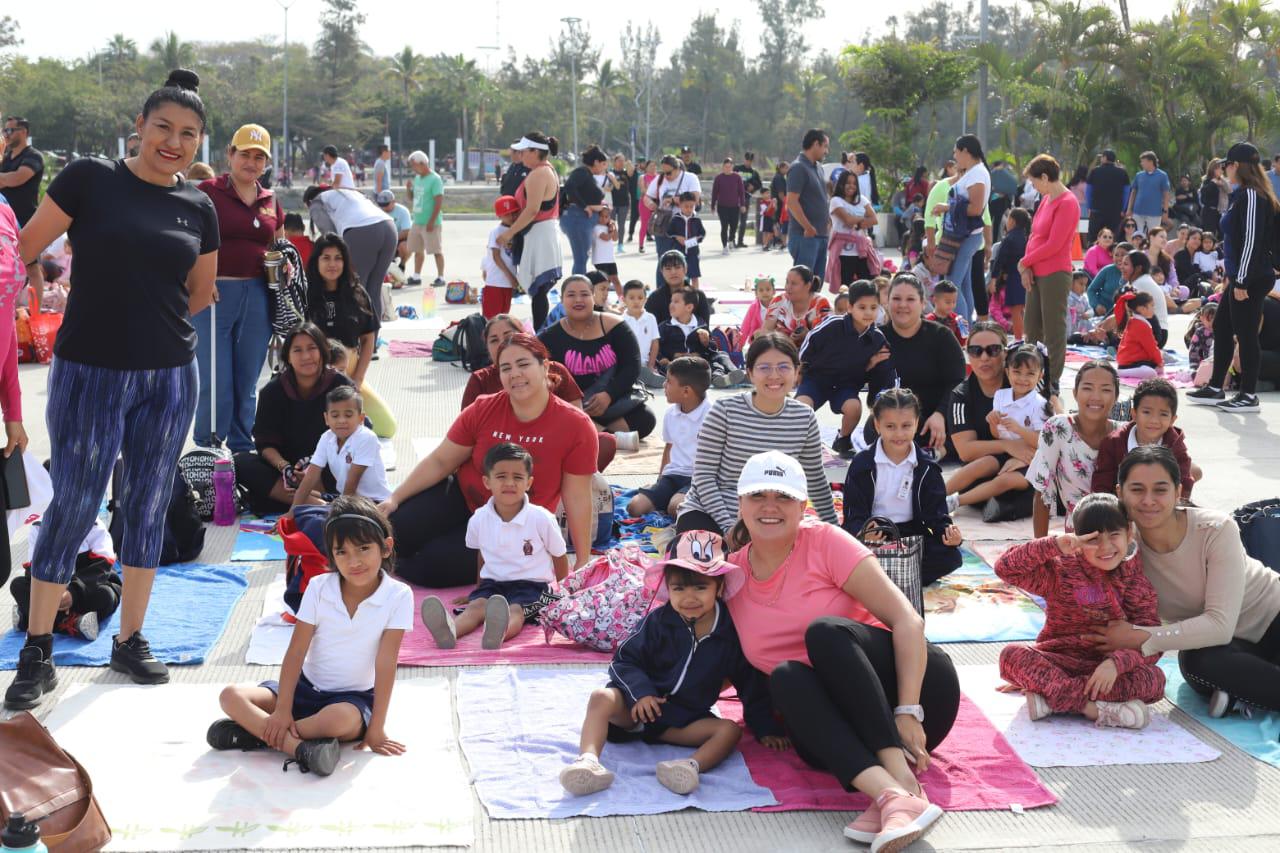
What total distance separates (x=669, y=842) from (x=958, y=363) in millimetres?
4749

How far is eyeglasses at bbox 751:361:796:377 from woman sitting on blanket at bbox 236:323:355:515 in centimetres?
227

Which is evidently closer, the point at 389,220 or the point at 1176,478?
the point at 1176,478

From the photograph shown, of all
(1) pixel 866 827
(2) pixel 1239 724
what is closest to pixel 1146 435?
(2) pixel 1239 724

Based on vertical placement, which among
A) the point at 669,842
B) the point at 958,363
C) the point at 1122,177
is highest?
the point at 1122,177

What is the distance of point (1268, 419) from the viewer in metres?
9.60

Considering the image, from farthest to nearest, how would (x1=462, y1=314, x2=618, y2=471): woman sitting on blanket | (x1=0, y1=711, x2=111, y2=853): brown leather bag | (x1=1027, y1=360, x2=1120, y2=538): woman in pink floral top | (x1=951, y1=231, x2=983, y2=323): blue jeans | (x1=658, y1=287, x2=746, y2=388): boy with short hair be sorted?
(x1=951, y1=231, x2=983, y2=323): blue jeans
(x1=658, y1=287, x2=746, y2=388): boy with short hair
(x1=462, y1=314, x2=618, y2=471): woman sitting on blanket
(x1=1027, y1=360, x2=1120, y2=538): woman in pink floral top
(x1=0, y1=711, x2=111, y2=853): brown leather bag

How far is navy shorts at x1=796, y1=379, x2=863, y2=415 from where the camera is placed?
8.42 meters

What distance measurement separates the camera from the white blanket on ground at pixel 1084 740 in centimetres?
429

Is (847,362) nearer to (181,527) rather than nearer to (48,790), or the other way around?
(181,527)

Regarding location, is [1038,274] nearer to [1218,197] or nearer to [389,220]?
[389,220]

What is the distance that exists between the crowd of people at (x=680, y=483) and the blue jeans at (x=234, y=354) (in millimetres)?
21

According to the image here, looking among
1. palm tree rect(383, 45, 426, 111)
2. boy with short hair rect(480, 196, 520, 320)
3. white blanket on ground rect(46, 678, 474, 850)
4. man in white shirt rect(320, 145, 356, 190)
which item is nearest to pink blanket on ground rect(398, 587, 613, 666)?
white blanket on ground rect(46, 678, 474, 850)

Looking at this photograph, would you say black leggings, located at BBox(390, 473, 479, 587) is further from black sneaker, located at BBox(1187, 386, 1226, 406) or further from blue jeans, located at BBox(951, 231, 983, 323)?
blue jeans, located at BBox(951, 231, 983, 323)

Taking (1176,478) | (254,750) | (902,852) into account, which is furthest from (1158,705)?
(254,750)
